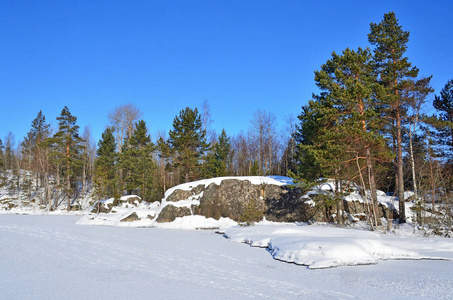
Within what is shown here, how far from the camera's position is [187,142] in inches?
974

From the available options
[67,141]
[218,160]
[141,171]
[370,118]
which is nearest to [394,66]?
[370,118]

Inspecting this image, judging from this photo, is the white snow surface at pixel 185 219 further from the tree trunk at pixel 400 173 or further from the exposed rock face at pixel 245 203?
the tree trunk at pixel 400 173

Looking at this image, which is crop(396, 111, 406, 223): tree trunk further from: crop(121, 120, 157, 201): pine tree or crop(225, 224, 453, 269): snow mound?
crop(121, 120, 157, 201): pine tree

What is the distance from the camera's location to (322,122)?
1450 centimetres

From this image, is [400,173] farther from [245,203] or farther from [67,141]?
[67,141]

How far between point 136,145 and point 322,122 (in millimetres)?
24784

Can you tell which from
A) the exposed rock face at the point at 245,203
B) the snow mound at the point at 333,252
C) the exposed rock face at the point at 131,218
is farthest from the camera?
the exposed rock face at the point at 131,218

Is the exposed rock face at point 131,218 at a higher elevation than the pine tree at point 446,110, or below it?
below

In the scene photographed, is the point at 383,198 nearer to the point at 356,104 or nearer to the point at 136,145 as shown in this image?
the point at 356,104

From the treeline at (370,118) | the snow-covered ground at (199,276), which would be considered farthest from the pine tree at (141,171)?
the snow-covered ground at (199,276)

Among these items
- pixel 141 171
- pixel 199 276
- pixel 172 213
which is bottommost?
pixel 199 276

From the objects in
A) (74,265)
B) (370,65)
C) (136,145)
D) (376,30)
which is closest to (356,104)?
(370,65)

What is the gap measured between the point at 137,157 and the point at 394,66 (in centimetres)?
2606

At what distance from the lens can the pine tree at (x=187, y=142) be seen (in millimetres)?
24305
